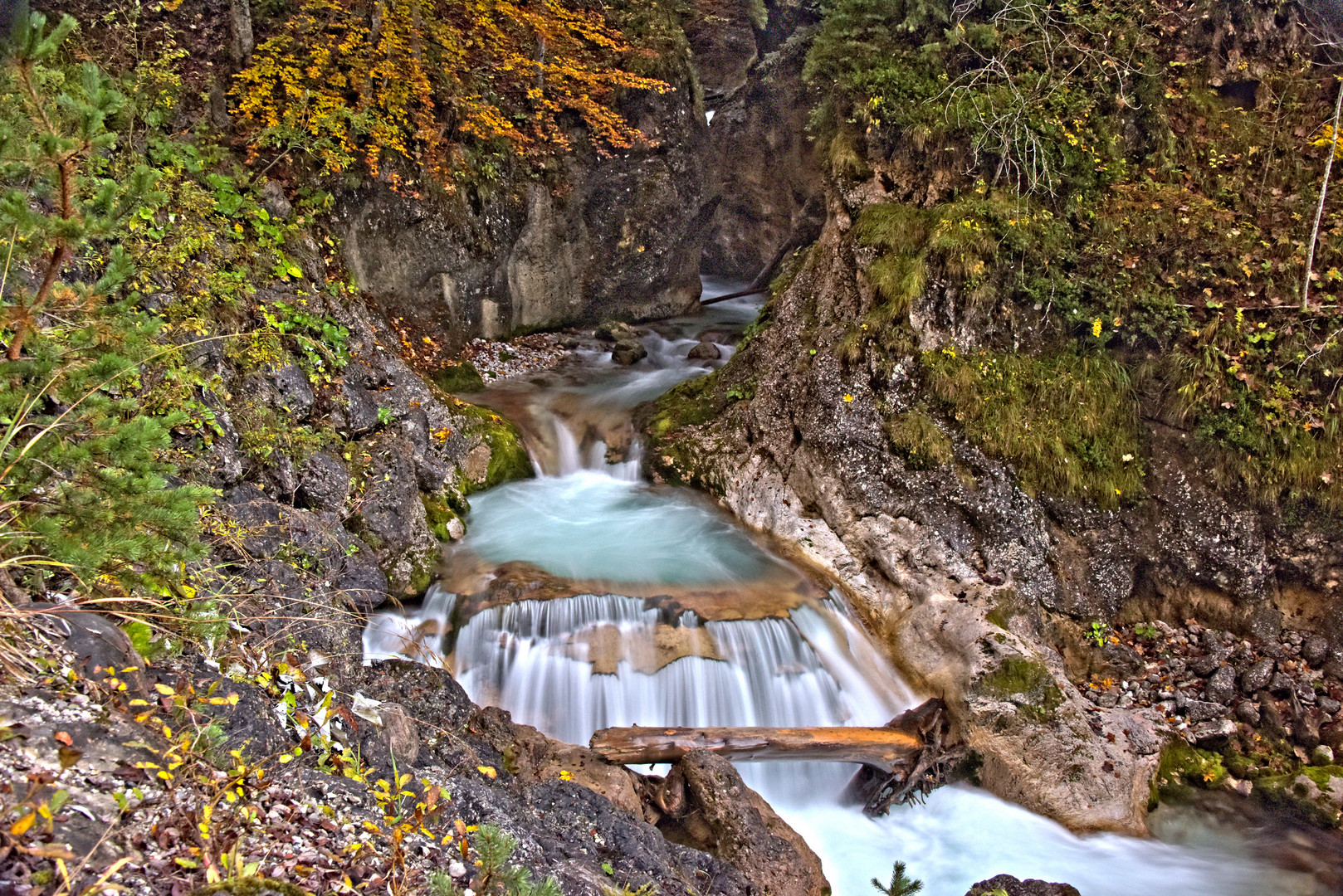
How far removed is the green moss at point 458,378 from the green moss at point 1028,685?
8.23 metres

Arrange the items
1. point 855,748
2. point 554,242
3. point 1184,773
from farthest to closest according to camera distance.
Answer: point 554,242 < point 1184,773 < point 855,748

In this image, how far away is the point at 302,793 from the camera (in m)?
2.89


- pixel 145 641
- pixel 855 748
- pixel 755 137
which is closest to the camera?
pixel 145 641

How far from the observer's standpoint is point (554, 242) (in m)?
13.9

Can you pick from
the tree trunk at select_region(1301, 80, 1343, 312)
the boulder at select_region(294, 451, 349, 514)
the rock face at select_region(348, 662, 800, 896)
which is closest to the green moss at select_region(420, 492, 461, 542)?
the boulder at select_region(294, 451, 349, 514)

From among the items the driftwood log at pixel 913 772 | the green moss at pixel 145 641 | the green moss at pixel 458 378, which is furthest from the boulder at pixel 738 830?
the green moss at pixel 458 378

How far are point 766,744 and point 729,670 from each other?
0.87 meters

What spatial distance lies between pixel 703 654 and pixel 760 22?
573 inches

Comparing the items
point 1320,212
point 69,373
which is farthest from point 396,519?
point 1320,212

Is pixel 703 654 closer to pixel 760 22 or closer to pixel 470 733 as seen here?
pixel 470 733

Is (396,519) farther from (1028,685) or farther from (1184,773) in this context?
(1184,773)

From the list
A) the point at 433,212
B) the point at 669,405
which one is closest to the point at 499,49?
the point at 433,212

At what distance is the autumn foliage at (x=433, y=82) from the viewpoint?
343 inches

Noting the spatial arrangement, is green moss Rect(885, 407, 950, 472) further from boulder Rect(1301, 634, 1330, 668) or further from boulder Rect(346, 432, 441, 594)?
boulder Rect(346, 432, 441, 594)
